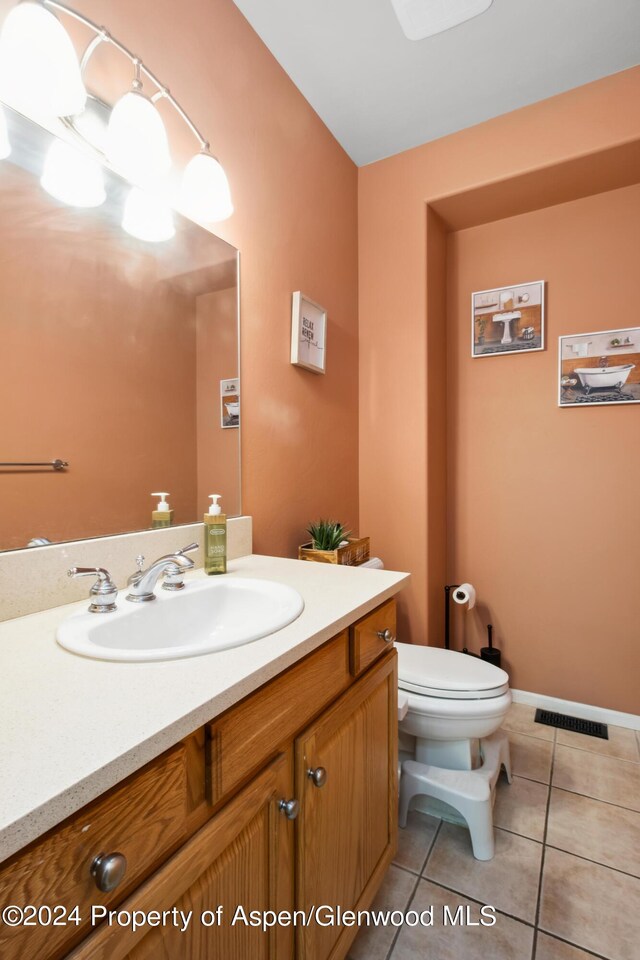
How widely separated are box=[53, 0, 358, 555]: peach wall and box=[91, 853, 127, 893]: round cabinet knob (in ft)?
3.69

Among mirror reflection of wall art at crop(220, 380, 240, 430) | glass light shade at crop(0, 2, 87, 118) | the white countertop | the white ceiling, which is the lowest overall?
the white countertop

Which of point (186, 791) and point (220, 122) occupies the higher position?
point (220, 122)

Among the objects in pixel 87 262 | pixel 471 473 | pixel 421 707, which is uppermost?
pixel 87 262

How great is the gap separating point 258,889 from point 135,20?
187cm

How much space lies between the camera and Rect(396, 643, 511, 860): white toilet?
139 cm

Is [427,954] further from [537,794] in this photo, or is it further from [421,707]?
[537,794]

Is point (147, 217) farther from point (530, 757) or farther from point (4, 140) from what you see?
point (530, 757)

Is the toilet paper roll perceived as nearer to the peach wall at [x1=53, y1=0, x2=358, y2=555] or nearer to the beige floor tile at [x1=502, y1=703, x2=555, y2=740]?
the beige floor tile at [x1=502, y1=703, x2=555, y2=740]

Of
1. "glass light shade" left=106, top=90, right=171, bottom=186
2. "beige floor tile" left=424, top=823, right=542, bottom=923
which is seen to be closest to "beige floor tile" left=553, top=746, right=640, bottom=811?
"beige floor tile" left=424, top=823, right=542, bottom=923

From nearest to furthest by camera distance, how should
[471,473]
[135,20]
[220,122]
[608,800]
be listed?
[135,20] < [220,122] < [608,800] < [471,473]

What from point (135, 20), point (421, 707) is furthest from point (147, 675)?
point (135, 20)

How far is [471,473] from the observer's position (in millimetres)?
2396

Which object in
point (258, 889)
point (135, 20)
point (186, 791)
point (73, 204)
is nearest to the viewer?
point (186, 791)

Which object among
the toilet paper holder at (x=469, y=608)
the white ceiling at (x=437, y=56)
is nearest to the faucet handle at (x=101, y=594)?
the toilet paper holder at (x=469, y=608)
